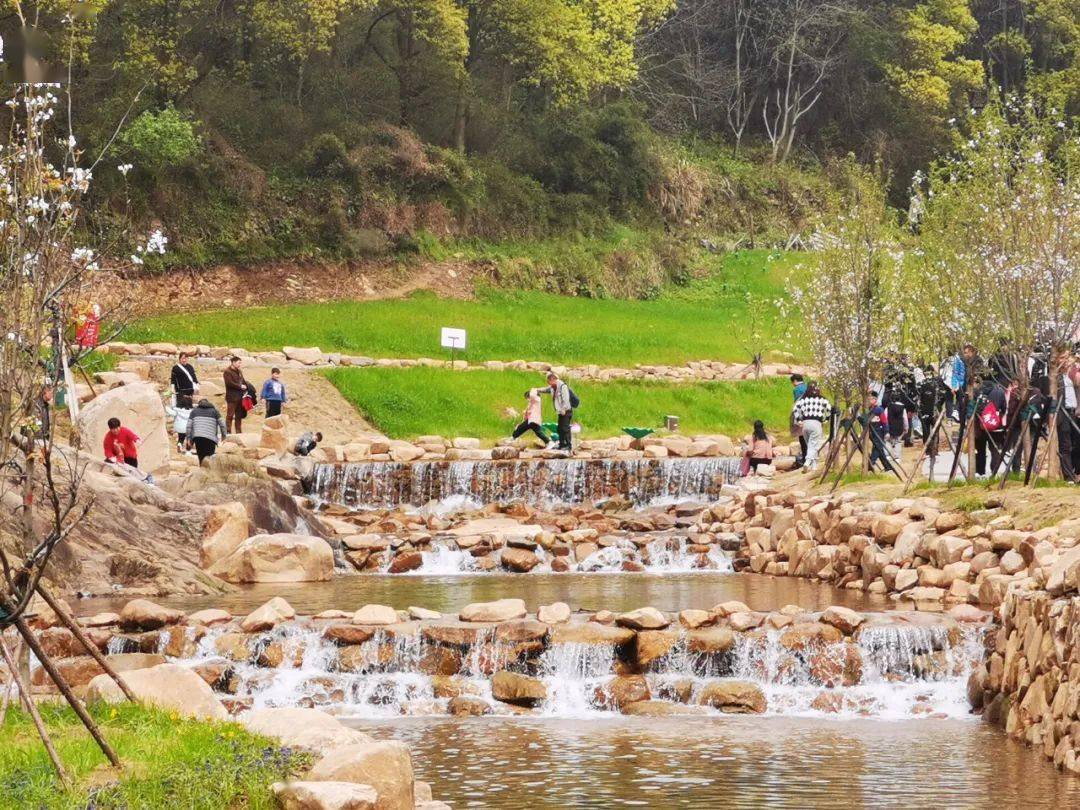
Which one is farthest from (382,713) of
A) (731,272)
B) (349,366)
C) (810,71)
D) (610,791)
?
(810,71)

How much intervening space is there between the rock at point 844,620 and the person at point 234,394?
19064 millimetres

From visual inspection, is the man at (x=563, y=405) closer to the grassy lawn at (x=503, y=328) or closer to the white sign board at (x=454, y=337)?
the white sign board at (x=454, y=337)

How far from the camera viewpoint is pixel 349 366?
40.6m

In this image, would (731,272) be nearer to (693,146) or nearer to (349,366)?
(693,146)

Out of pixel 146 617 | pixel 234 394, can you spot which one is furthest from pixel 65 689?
pixel 234 394

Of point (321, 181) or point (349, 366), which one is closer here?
point (349, 366)

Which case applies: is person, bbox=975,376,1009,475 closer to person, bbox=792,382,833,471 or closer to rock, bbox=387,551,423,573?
person, bbox=792,382,833,471

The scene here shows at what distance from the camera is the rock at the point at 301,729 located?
10.3 meters

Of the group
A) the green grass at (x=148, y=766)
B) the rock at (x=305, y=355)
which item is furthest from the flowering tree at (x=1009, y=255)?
the rock at (x=305, y=355)

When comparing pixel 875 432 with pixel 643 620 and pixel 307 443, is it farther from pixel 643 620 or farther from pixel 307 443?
pixel 643 620

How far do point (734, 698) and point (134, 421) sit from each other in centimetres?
1716

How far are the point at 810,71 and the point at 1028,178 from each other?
49020 mm

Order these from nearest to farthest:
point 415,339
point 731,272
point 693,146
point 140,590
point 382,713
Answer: point 382,713 < point 140,590 < point 415,339 < point 731,272 < point 693,146

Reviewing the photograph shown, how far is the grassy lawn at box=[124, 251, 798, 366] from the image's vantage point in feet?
144
